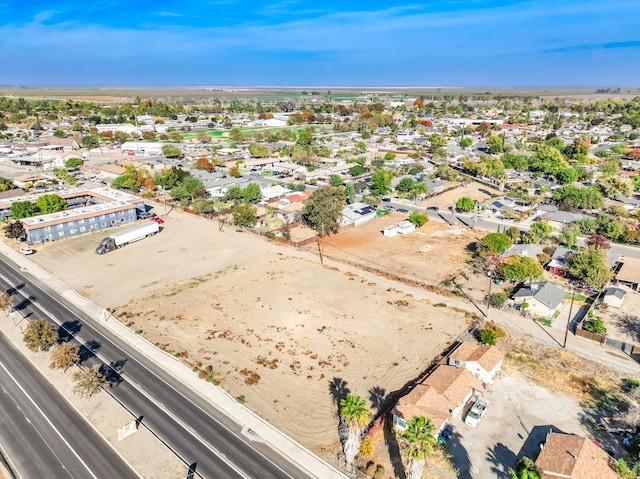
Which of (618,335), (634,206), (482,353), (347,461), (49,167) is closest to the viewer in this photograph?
(347,461)

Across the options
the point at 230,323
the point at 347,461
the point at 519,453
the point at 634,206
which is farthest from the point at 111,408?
the point at 634,206

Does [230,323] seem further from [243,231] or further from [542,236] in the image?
[542,236]

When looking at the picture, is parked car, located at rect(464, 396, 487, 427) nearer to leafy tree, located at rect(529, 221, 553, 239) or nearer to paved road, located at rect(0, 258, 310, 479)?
paved road, located at rect(0, 258, 310, 479)

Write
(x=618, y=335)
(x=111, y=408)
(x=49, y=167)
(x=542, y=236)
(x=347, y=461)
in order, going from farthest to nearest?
(x=49, y=167) → (x=542, y=236) → (x=618, y=335) → (x=111, y=408) → (x=347, y=461)

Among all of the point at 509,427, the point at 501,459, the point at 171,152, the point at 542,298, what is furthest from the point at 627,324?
the point at 171,152

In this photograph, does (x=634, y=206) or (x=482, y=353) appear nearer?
(x=482, y=353)

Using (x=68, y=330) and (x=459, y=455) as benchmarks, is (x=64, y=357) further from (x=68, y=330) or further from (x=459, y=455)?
(x=459, y=455)

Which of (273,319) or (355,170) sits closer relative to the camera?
(273,319)
